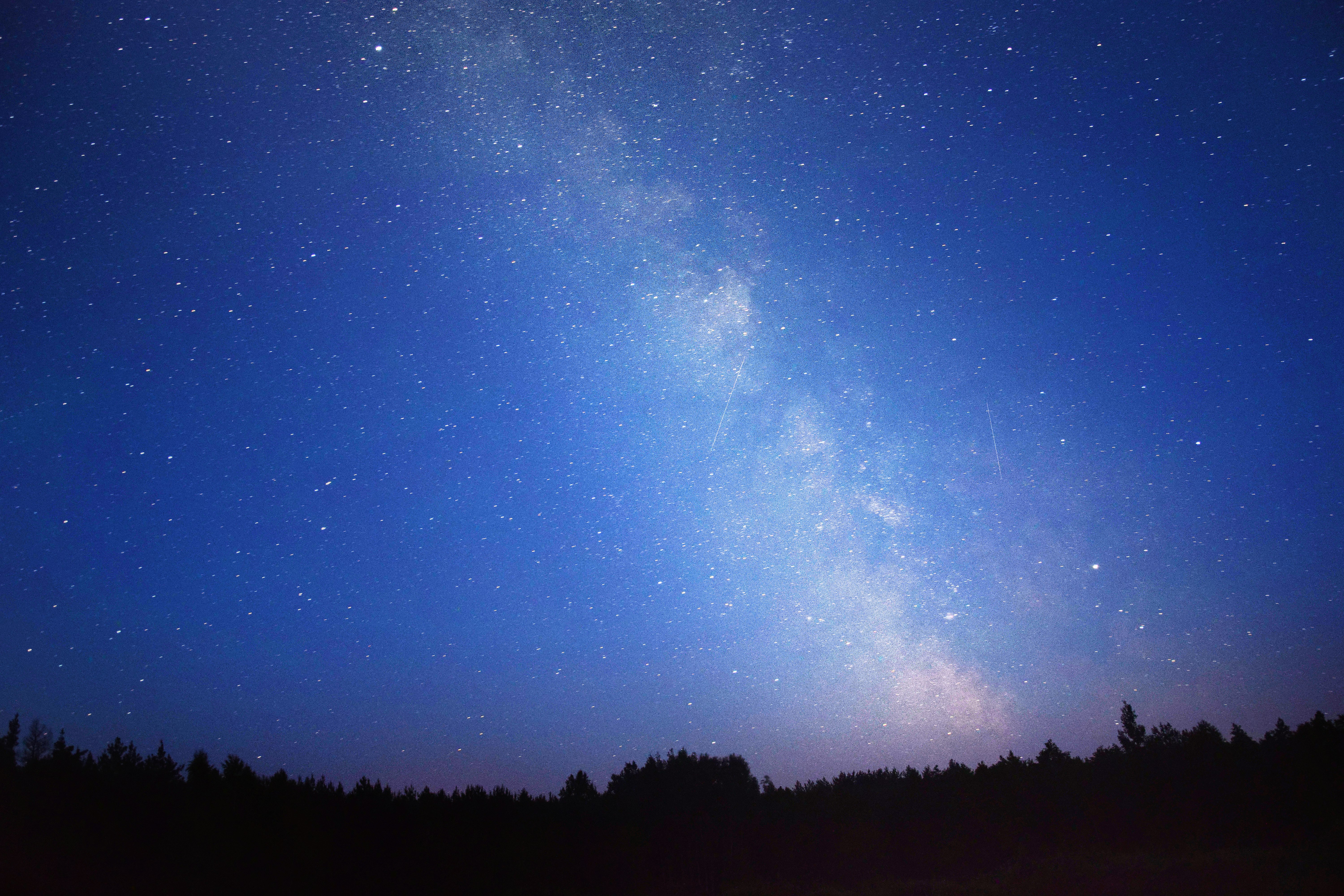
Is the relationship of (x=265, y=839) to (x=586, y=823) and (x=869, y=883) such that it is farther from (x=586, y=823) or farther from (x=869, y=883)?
(x=869, y=883)

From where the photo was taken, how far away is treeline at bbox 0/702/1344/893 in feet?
64.3

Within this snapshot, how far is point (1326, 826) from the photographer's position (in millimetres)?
24828

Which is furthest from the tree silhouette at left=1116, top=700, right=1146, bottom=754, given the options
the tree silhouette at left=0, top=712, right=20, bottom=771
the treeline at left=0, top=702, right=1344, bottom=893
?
the tree silhouette at left=0, top=712, right=20, bottom=771

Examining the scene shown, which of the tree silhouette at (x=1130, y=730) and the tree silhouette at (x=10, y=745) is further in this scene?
the tree silhouette at (x=1130, y=730)

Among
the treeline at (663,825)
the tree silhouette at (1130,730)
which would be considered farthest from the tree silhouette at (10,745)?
the tree silhouette at (1130,730)

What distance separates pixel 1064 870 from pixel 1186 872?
10.5 feet

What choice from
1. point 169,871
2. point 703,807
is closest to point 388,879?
point 169,871

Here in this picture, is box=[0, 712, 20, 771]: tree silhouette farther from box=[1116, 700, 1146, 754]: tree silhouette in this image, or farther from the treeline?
box=[1116, 700, 1146, 754]: tree silhouette

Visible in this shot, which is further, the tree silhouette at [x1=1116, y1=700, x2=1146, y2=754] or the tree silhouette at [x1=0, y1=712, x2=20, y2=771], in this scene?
the tree silhouette at [x1=1116, y1=700, x2=1146, y2=754]

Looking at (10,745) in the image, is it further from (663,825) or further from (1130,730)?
(1130,730)

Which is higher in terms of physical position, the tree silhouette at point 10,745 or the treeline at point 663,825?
the tree silhouette at point 10,745

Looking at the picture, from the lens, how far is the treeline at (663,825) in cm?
1959

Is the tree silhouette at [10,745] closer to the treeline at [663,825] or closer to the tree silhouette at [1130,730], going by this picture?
the treeline at [663,825]

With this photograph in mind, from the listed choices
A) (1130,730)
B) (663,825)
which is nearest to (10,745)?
(663,825)
